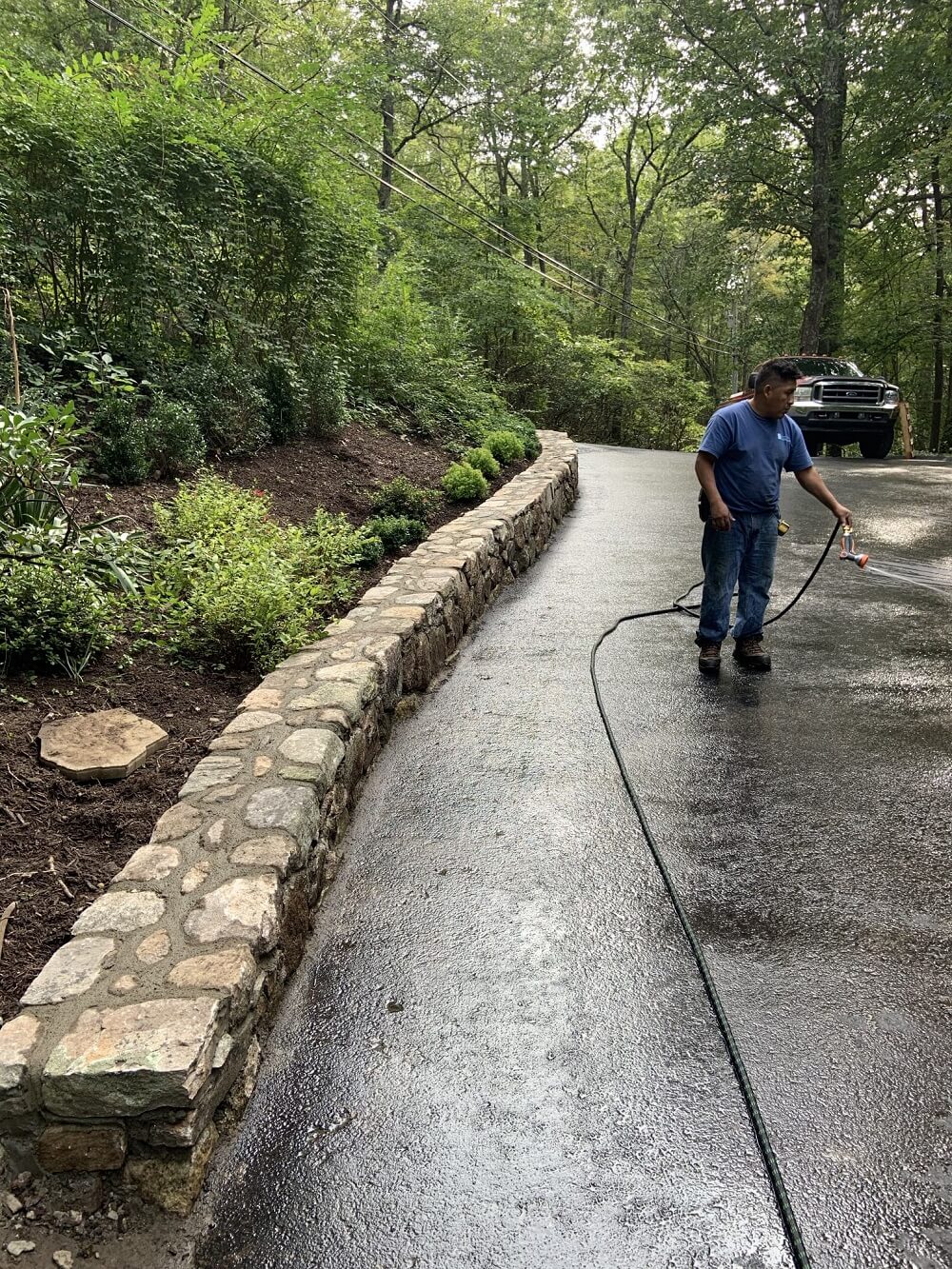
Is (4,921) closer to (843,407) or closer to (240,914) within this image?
(240,914)

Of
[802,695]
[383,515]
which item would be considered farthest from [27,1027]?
[383,515]

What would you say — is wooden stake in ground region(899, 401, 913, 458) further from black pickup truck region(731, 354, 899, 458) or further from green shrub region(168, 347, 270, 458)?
green shrub region(168, 347, 270, 458)

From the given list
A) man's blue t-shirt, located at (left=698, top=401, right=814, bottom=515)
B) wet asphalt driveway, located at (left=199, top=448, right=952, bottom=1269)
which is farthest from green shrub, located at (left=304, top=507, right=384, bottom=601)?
man's blue t-shirt, located at (left=698, top=401, right=814, bottom=515)

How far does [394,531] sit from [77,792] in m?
4.11

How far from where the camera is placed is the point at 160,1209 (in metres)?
1.85

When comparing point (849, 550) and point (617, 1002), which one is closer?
point (617, 1002)

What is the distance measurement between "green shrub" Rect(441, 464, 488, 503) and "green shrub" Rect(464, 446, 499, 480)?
2.22ft

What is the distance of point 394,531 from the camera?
22.4ft

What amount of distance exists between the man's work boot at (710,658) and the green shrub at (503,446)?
5.93 metres

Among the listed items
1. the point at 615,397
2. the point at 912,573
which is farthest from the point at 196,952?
the point at 615,397

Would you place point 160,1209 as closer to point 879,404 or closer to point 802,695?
point 802,695

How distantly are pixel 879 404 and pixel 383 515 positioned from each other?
38.4ft

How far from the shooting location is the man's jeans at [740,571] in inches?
190

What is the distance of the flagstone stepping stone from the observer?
3.18m
